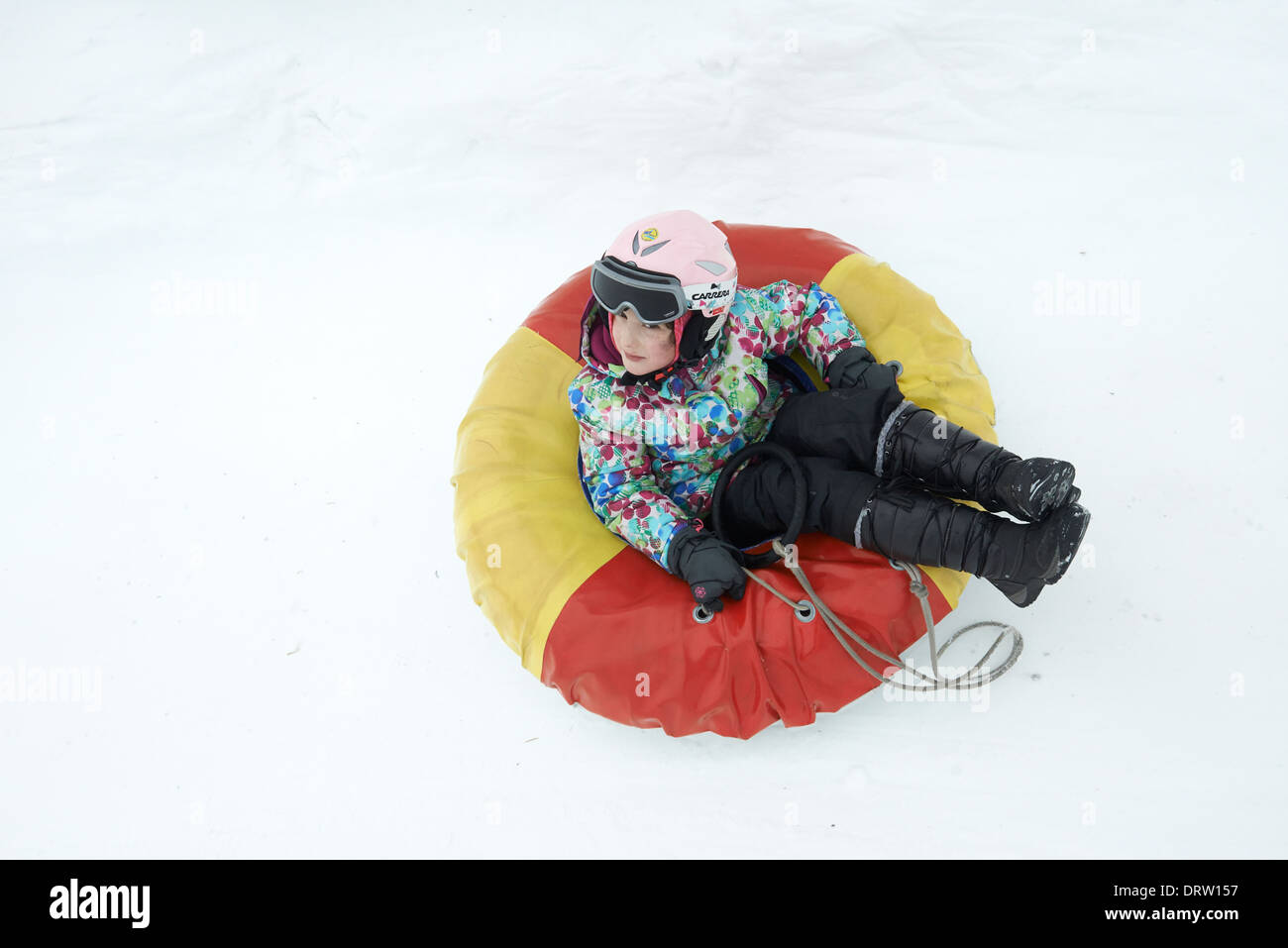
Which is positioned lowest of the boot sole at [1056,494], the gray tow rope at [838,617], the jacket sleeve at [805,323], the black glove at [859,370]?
the gray tow rope at [838,617]

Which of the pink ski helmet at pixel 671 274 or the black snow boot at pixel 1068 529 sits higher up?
the pink ski helmet at pixel 671 274

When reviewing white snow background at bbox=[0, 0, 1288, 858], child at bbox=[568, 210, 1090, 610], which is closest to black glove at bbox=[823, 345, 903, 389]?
child at bbox=[568, 210, 1090, 610]

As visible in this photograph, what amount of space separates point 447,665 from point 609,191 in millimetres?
1554

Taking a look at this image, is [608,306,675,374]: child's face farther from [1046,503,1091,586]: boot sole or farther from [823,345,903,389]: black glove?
[1046,503,1091,586]: boot sole

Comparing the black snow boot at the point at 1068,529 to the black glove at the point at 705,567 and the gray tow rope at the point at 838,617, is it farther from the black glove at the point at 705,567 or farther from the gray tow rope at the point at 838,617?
the black glove at the point at 705,567

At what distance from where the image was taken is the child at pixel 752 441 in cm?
157

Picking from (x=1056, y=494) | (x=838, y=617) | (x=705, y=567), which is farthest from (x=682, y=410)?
(x=1056, y=494)

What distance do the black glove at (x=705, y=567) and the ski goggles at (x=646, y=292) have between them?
39cm

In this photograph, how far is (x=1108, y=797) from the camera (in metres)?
1.72

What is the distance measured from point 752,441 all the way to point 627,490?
28cm

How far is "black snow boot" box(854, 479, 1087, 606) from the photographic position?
4.95 ft

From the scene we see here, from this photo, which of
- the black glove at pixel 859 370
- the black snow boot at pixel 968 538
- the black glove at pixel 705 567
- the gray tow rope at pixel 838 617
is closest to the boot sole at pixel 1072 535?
the black snow boot at pixel 968 538
